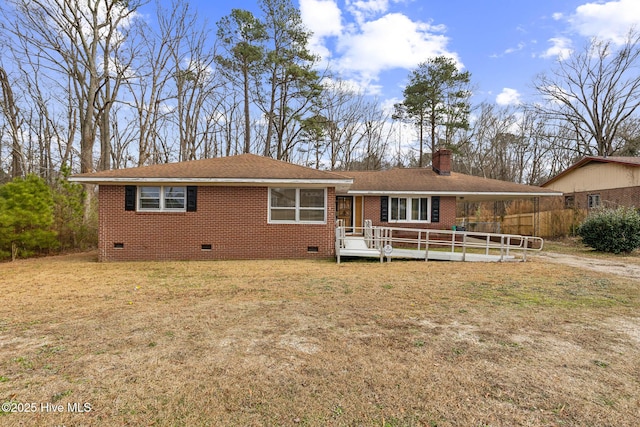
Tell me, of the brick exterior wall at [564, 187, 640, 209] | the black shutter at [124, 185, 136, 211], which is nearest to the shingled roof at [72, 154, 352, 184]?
the black shutter at [124, 185, 136, 211]

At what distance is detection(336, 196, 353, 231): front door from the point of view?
15367mm

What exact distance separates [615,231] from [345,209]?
10.6 meters

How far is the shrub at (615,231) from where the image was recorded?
12508 mm

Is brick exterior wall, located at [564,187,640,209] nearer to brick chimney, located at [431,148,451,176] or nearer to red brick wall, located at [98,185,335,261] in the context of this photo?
brick chimney, located at [431,148,451,176]

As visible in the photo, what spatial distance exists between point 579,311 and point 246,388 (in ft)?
16.5

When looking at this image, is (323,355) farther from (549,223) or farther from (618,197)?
(618,197)

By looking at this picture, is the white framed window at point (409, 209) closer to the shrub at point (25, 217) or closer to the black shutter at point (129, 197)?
the black shutter at point (129, 197)

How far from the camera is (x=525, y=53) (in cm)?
1856

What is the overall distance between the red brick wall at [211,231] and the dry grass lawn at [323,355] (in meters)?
4.31

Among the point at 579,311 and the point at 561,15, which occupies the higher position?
the point at 561,15

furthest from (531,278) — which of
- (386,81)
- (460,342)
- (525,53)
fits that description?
(386,81)

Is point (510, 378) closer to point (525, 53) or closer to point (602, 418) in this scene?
point (602, 418)

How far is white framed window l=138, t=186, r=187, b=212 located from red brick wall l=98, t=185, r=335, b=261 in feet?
0.67

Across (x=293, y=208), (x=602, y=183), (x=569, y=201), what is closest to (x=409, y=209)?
(x=293, y=208)
